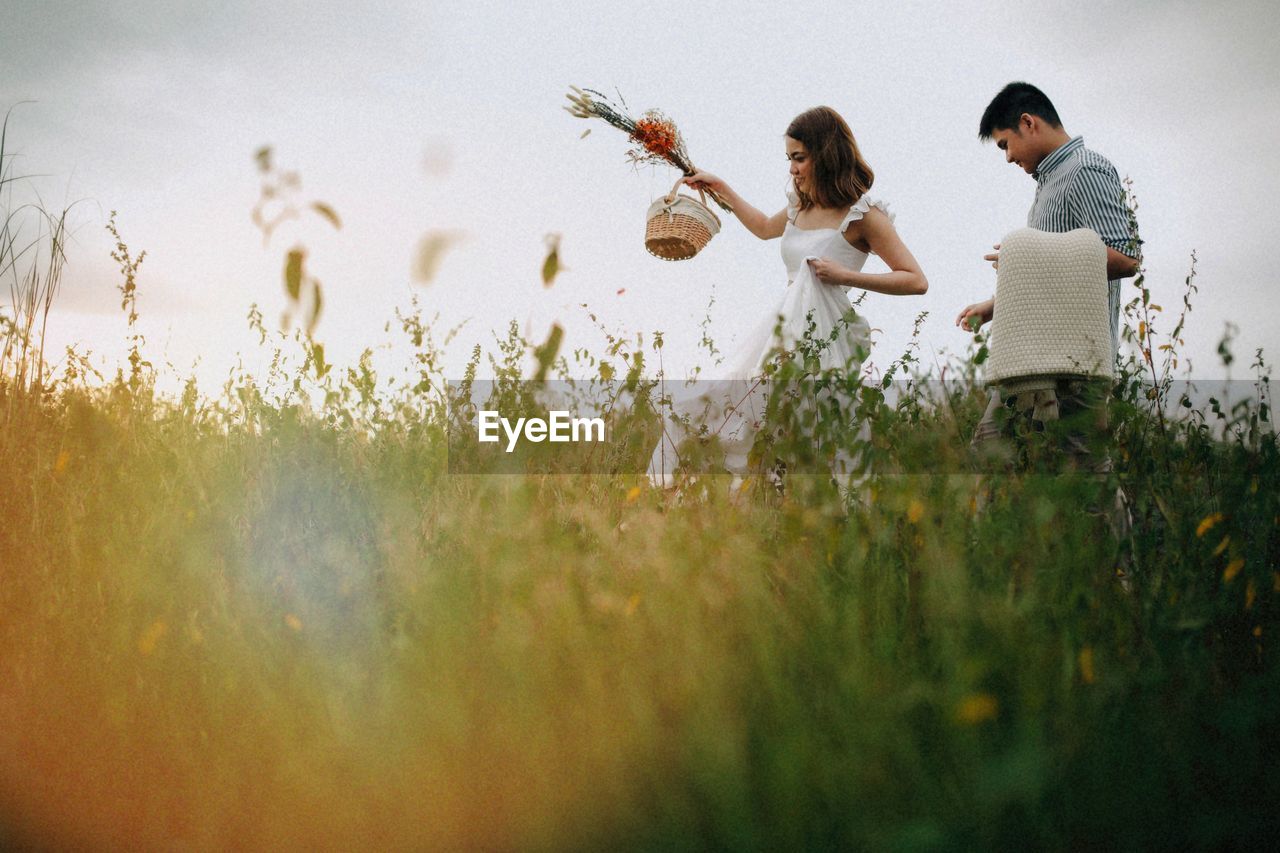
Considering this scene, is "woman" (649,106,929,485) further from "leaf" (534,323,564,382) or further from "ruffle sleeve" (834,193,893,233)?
"leaf" (534,323,564,382)

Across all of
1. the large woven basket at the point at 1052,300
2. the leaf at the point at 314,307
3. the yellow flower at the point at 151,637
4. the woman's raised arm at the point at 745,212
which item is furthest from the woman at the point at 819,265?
the leaf at the point at 314,307

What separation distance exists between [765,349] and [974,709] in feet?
8.89

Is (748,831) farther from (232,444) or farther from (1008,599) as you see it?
(232,444)

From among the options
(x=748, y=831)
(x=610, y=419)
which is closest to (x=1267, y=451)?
(x=748, y=831)

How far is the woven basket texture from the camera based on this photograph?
4109 millimetres

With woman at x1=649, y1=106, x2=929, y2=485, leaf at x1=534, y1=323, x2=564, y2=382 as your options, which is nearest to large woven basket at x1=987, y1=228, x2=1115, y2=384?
woman at x1=649, y1=106, x2=929, y2=485

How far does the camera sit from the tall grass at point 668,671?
122 cm

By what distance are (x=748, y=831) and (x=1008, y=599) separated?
0.56 m

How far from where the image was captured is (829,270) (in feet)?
11.9

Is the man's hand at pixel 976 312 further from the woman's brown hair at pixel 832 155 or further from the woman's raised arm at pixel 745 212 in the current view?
the woman's raised arm at pixel 745 212

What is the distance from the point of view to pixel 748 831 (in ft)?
3.88

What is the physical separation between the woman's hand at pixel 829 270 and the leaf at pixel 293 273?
8.72 ft

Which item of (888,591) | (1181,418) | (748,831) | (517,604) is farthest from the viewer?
(1181,418)

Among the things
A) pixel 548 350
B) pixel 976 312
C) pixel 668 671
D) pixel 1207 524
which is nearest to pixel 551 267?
pixel 548 350
